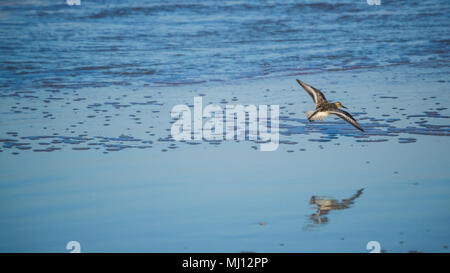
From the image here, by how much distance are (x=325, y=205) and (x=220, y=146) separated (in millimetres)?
2217

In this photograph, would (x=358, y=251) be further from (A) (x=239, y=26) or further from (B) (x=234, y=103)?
(A) (x=239, y=26)

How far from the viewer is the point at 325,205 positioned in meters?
6.02

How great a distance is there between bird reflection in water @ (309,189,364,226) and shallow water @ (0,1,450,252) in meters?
0.03

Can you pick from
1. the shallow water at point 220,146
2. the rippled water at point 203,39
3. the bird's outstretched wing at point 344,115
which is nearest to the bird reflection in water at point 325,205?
the shallow water at point 220,146

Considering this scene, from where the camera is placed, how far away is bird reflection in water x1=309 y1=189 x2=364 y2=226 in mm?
5684

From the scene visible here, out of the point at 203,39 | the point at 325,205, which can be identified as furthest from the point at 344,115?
the point at 203,39

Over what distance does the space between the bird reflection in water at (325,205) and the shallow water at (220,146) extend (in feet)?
0.09

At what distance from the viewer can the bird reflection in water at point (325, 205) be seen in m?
5.68

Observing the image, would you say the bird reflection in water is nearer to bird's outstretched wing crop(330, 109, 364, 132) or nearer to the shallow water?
the shallow water

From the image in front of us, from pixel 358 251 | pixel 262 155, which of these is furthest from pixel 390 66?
pixel 358 251

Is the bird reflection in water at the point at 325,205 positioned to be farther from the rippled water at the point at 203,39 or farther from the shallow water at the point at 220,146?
the rippled water at the point at 203,39

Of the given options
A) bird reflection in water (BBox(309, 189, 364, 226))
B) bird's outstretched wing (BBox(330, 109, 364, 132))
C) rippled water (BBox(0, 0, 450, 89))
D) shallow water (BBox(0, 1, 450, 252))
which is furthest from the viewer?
rippled water (BBox(0, 0, 450, 89))

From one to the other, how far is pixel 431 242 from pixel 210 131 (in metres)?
3.89

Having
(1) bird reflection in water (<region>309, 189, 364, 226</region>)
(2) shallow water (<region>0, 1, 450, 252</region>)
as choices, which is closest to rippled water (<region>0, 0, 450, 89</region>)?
(2) shallow water (<region>0, 1, 450, 252</region>)
